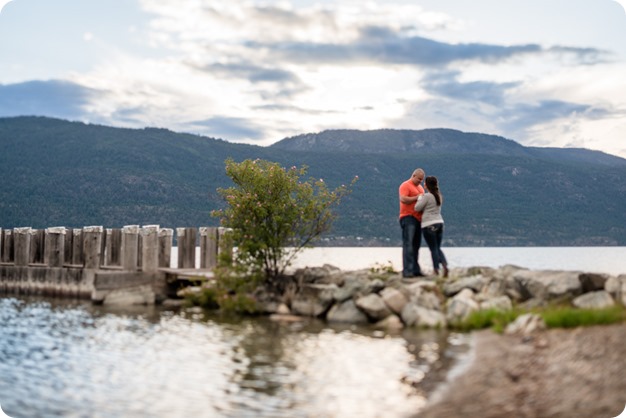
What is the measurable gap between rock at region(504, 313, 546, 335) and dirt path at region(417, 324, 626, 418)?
93 cm

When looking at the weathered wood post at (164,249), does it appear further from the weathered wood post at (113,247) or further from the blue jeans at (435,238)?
the blue jeans at (435,238)

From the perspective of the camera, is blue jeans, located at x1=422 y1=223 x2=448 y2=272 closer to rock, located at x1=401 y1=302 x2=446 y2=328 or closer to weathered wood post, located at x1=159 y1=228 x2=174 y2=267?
rock, located at x1=401 y1=302 x2=446 y2=328

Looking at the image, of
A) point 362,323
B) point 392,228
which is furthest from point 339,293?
point 392,228

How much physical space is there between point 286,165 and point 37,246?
127 m

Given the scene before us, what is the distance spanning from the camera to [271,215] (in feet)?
72.7

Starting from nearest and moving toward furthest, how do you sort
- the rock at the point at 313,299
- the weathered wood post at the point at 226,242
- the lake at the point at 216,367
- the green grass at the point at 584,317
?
1. the lake at the point at 216,367
2. the green grass at the point at 584,317
3. the rock at the point at 313,299
4. the weathered wood post at the point at 226,242

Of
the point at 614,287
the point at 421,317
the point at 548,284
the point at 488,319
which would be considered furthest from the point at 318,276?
the point at 614,287

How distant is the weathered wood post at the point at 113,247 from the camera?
966 inches

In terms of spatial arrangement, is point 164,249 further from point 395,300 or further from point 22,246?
point 395,300

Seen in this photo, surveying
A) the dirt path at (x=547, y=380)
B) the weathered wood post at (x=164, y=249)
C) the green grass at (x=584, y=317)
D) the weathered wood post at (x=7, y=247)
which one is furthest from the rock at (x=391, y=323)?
the weathered wood post at (x=7, y=247)

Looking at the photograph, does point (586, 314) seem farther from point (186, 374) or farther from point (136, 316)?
point (136, 316)

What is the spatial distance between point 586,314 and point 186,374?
21.8 feet

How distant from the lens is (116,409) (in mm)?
10531

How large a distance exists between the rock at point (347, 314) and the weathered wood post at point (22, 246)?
41.2 feet
